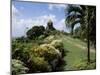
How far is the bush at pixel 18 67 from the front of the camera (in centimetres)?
227

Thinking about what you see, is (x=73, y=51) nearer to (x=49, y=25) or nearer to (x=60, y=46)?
(x=60, y=46)

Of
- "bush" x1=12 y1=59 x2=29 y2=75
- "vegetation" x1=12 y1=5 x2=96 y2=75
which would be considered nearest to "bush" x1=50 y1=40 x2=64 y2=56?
"vegetation" x1=12 y1=5 x2=96 y2=75

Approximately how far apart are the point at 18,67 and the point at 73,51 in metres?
0.62

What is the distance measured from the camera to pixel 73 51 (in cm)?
248

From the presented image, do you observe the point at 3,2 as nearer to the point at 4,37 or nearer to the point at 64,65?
the point at 4,37

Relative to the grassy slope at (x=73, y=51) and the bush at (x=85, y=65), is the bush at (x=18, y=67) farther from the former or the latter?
the bush at (x=85, y=65)

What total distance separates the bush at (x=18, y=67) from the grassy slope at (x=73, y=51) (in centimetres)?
46

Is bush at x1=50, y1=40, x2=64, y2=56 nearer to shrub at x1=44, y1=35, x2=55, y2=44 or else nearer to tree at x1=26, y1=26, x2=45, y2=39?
shrub at x1=44, y1=35, x2=55, y2=44

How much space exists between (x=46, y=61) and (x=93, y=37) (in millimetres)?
615

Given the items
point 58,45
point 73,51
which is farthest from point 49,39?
point 73,51

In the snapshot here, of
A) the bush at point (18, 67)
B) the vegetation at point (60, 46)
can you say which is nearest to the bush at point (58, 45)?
the vegetation at point (60, 46)

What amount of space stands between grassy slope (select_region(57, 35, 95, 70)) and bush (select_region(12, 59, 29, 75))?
46 cm

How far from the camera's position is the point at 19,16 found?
90.7 inches

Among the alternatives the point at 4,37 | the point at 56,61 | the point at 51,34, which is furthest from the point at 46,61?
the point at 4,37
